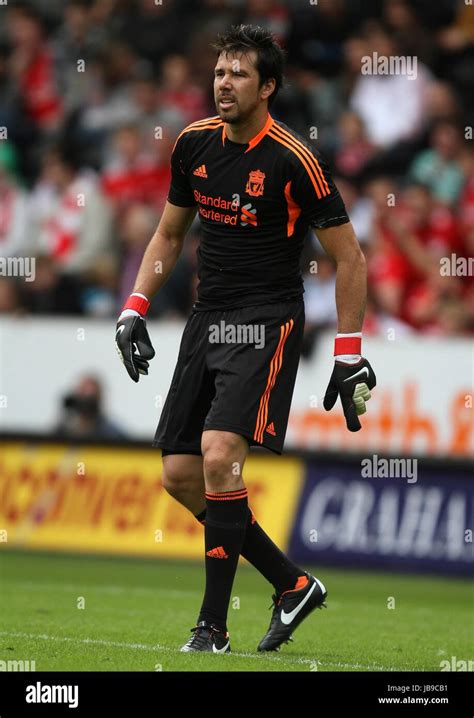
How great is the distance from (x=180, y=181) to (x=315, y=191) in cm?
77

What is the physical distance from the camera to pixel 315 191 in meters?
7.09

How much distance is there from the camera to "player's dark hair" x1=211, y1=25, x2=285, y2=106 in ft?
23.5

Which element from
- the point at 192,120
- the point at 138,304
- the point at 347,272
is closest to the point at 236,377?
the point at 347,272

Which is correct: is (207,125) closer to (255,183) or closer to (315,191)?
(255,183)

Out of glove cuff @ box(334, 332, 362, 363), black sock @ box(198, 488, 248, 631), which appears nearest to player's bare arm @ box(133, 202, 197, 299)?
glove cuff @ box(334, 332, 362, 363)

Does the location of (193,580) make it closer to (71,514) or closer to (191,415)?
(71,514)

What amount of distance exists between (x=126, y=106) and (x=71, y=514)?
5.70m

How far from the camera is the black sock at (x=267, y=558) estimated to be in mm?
7535

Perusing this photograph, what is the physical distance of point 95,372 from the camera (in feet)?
49.2

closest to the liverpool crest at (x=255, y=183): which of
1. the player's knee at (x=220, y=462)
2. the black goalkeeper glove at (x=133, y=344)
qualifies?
the black goalkeeper glove at (x=133, y=344)

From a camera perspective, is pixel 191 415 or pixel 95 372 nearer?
pixel 191 415

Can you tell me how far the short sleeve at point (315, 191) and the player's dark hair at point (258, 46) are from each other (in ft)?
1.39

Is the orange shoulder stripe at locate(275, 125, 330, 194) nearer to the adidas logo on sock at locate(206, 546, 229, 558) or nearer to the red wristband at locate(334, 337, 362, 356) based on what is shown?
the red wristband at locate(334, 337, 362, 356)
